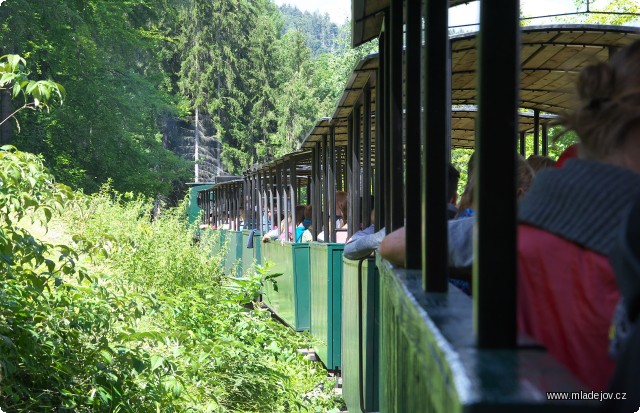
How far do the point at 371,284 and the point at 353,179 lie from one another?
13.5 ft

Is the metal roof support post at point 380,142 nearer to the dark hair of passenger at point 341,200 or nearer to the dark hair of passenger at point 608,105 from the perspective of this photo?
the dark hair of passenger at point 608,105

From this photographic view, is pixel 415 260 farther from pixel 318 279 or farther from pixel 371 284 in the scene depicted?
pixel 318 279

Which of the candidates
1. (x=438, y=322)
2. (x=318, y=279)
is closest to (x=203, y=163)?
(x=318, y=279)

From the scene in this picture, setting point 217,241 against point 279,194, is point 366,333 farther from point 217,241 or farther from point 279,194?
point 217,241

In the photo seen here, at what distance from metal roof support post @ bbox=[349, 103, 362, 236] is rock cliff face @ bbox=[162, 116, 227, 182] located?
65.7 metres

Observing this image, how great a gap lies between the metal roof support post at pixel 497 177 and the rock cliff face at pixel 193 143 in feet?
244

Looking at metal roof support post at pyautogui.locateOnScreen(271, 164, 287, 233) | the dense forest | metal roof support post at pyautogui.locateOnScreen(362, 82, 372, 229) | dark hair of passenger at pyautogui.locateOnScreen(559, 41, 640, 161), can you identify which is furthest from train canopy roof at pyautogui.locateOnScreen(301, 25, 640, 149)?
metal roof support post at pyautogui.locateOnScreen(271, 164, 287, 233)

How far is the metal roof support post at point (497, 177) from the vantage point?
132 centimetres

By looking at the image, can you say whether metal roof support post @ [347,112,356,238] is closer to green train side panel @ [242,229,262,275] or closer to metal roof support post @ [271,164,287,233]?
metal roof support post @ [271,164,287,233]

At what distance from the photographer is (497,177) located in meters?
1.34

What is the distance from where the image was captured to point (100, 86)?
114 feet

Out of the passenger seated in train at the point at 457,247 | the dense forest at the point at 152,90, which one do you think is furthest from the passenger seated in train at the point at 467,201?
the dense forest at the point at 152,90

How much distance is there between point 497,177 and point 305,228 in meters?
14.4

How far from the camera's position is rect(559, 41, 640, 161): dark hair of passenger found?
148 centimetres
